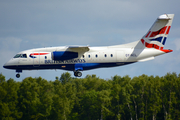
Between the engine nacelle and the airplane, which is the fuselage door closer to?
the airplane

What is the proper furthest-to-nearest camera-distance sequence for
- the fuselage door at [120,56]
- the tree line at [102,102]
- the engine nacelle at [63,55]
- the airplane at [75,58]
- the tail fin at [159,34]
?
the tree line at [102,102] < the tail fin at [159,34] < the fuselage door at [120,56] < the airplane at [75,58] < the engine nacelle at [63,55]

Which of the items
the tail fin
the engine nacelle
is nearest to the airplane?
the engine nacelle

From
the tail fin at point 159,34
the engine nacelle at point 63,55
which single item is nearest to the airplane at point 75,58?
the engine nacelle at point 63,55

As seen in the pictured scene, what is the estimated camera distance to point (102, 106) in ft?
223

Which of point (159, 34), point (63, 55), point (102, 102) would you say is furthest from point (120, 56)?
point (102, 102)

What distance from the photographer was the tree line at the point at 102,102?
6344 centimetres

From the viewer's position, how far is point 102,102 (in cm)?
6888

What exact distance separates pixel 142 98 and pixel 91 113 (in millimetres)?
13387

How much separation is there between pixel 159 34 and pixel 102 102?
32.2 metres

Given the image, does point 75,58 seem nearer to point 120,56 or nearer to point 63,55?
point 63,55

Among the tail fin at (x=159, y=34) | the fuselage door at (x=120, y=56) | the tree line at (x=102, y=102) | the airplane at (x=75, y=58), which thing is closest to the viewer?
the airplane at (x=75, y=58)

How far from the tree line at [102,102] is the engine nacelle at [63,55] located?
27.7 m

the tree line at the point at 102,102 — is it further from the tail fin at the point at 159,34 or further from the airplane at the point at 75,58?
the tail fin at the point at 159,34

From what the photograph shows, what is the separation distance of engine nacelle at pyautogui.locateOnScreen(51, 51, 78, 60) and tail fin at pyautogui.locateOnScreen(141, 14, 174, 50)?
32.7ft
